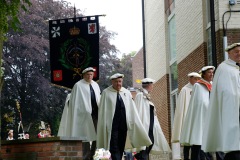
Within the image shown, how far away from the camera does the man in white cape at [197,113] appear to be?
1386 centimetres

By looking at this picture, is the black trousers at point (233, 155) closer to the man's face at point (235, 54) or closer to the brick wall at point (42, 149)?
the man's face at point (235, 54)

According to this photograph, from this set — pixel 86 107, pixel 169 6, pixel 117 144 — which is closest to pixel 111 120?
pixel 117 144

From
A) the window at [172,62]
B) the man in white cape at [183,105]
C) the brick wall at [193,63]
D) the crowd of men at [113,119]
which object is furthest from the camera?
the window at [172,62]

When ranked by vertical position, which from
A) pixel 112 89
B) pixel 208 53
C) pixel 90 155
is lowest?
pixel 90 155

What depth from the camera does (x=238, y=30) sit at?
19.9 meters

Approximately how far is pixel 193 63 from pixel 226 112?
13.8m

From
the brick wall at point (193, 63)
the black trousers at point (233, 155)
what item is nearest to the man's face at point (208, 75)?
the black trousers at point (233, 155)

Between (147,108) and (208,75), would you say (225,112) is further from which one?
(147,108)

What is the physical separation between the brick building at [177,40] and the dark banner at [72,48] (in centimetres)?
298

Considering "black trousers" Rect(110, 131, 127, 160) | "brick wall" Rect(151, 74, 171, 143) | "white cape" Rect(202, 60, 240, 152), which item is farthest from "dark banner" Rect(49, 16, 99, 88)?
"white cape" Rect(202, 60, 240, 152)

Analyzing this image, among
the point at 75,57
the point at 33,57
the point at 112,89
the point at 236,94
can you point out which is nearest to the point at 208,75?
the point at 112,89

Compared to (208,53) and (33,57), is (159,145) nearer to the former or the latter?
(208,53)

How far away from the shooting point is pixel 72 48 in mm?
25531

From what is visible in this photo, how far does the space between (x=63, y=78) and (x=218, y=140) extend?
15772 millimetres
